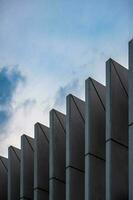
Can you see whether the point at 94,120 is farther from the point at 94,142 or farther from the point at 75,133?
the point at 75,133

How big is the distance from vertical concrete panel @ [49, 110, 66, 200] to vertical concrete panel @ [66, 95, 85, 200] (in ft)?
6.60

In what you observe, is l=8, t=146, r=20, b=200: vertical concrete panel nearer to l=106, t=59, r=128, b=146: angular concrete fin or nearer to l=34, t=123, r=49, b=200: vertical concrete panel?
l=34, t=123, r=49, b=200: vertical concrete panel

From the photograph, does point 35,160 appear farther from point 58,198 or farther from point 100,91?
point 100,91

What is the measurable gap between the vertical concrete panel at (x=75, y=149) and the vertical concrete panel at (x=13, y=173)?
8843 mm

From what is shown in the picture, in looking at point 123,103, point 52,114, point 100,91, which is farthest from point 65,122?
point 123,103

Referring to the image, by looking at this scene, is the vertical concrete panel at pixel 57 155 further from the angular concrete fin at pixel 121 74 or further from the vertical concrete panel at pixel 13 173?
the angular concrete fin at pixel 121 74

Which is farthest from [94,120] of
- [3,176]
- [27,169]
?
[3,176]

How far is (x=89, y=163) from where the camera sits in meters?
30.5

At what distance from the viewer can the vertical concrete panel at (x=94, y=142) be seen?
30469 millimetres

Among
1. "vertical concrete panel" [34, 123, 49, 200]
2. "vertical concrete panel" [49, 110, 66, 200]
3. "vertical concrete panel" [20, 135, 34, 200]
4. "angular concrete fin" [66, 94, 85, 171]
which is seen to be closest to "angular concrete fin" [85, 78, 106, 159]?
"angular concrete fin" [66, 94, 85, 171]

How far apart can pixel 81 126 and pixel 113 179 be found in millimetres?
6543

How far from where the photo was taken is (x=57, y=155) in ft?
117

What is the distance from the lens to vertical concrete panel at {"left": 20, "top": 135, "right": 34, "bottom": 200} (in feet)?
127

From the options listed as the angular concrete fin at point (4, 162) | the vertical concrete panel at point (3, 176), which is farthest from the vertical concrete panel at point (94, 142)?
the angular concrete fin at point (4, 162)
